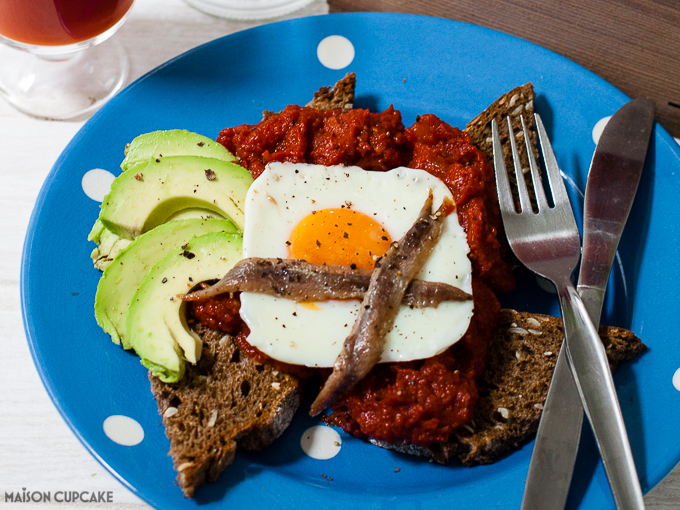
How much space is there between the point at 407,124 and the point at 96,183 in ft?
7.04

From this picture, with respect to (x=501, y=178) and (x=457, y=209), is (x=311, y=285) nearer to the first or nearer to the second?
(x=457, y=209)

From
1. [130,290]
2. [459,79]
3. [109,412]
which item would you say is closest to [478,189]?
[459,79]

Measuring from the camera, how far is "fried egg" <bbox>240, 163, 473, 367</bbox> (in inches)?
117

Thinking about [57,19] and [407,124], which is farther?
[407,124]

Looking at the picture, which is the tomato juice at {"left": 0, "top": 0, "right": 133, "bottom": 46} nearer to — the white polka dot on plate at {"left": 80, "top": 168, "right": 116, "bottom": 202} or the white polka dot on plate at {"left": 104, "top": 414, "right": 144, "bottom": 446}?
the white polka dot on plate at {"left": 80, "top": 168, "right": 116, "bottom": 202}

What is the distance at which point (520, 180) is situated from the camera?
346cm

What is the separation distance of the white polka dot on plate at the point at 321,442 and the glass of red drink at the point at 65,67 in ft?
9.85

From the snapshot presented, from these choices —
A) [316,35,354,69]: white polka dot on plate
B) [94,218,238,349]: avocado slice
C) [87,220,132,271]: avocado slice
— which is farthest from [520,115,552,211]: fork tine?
[87,220,132,271]: avocado slice

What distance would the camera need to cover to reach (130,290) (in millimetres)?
3156

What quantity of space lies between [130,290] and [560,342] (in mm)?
2448

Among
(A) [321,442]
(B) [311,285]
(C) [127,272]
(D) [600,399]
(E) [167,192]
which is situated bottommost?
(A) [321,442]

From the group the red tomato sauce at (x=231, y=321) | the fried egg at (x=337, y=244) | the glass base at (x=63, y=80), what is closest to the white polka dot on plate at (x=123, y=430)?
the red tomato sauce at (x=231, y=321)

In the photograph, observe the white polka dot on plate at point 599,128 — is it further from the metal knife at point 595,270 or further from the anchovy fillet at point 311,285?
the anchovy fillet at point 311,285

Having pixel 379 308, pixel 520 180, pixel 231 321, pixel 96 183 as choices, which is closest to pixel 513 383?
pixel 379 308
